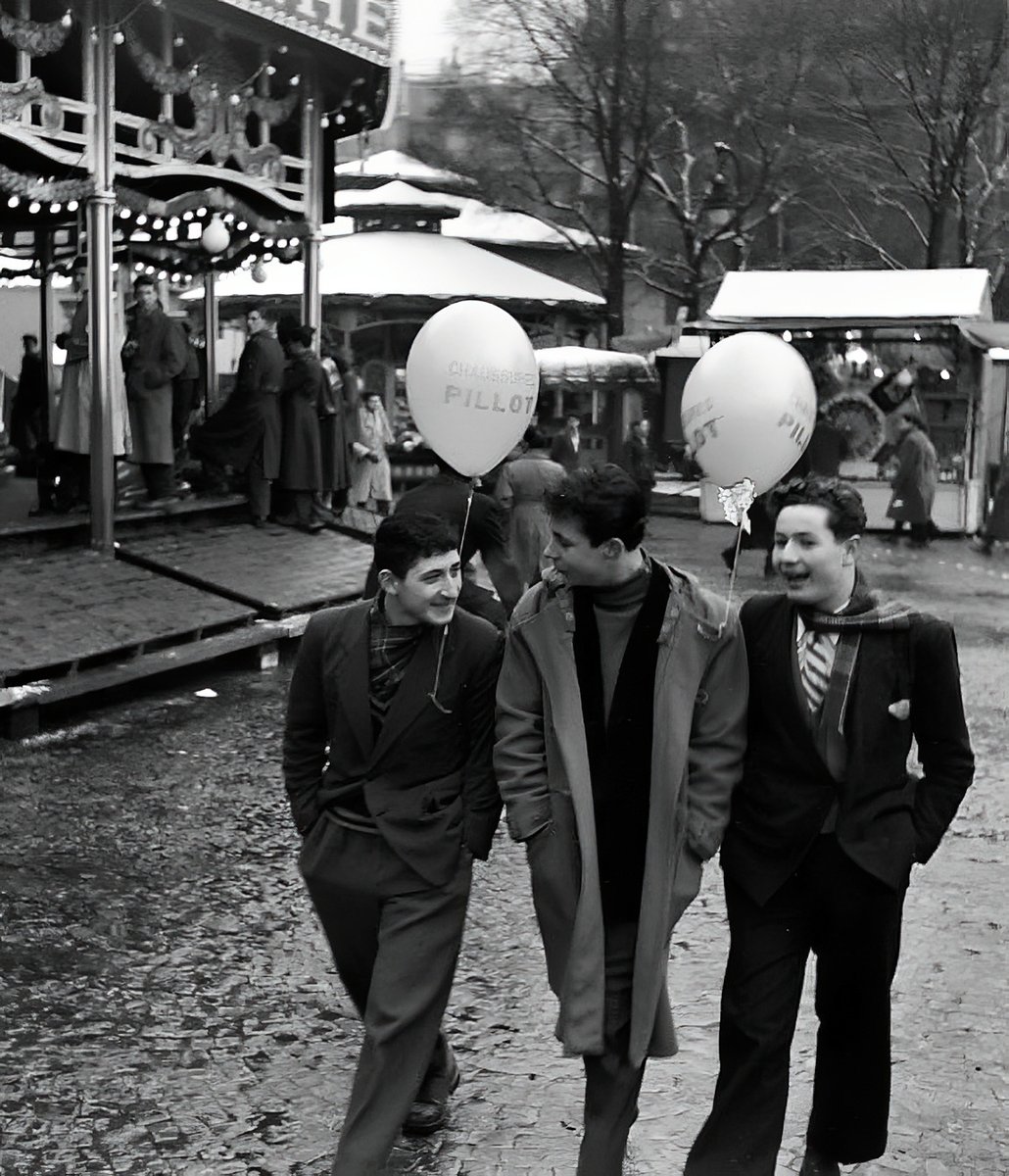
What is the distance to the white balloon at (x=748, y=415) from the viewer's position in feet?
18.1

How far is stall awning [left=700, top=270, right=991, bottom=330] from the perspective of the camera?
23547 millimetres

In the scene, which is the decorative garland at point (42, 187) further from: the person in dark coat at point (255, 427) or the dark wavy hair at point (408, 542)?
the dark wavy hair at point (408, 542)

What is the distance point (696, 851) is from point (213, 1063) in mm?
1827

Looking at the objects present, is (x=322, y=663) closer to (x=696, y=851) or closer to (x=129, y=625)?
(x=696, y=851)

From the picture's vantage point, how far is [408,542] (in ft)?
13.0

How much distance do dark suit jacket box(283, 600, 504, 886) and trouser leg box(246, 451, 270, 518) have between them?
1143 cm

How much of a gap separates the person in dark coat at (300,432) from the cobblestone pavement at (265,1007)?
7.05 metres

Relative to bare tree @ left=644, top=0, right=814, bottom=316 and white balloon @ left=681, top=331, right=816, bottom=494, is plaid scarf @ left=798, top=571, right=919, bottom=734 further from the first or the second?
bare tree @ left=644, top=0, right=814, bottom=316

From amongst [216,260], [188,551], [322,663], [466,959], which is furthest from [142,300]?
[322,663]

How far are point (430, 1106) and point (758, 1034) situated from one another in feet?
3.28

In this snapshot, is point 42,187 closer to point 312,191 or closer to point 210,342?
point 312,191

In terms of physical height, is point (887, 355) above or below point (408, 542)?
above

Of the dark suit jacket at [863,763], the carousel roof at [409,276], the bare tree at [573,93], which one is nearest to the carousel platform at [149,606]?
the dark suit jacket at [863,763]

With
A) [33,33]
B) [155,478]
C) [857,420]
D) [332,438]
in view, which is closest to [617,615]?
[33,33]
